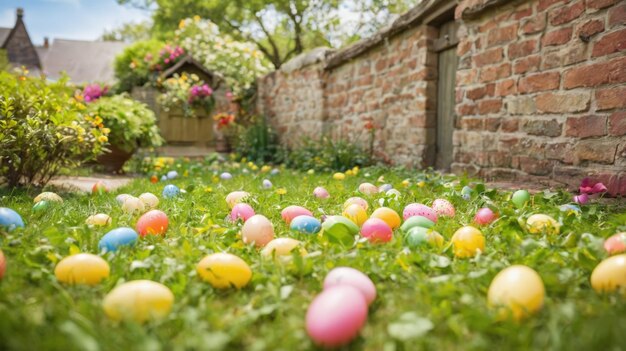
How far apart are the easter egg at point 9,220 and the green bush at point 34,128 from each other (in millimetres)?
1202

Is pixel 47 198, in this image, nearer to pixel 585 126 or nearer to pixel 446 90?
pixel 585 126

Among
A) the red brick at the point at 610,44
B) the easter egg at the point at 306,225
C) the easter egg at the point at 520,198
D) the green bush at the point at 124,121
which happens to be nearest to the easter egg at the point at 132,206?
the easter egg at the point at 306,225

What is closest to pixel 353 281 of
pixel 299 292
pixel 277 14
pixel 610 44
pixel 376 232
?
pixel 299 292

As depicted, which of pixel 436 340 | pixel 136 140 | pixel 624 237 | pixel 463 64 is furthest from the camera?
pixel 136 140

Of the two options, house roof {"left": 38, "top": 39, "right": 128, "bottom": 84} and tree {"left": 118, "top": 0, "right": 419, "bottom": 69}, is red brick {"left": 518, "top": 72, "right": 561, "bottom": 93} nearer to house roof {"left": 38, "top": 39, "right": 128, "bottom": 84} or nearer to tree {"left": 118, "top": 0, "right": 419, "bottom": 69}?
tree {"left": 118, "top": 0, "right": 419, "bottom": 69}

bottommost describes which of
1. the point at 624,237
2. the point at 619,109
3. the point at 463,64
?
the point at 624,237

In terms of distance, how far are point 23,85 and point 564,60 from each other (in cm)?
426

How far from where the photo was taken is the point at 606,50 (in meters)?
2.69

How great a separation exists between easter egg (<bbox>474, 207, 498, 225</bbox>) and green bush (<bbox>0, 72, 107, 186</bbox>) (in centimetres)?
306

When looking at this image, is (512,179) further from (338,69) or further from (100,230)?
(338,69)

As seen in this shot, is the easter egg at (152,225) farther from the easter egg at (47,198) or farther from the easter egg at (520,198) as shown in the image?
the easter egg at (520,198)

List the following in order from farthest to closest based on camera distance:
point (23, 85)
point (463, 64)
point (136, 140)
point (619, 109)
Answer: point (136, 140)
point (463, 64)
point (23, 85)
point (619, 109)

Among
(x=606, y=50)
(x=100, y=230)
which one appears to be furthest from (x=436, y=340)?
(x=606, y=50)

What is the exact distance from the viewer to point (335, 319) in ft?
3.50
